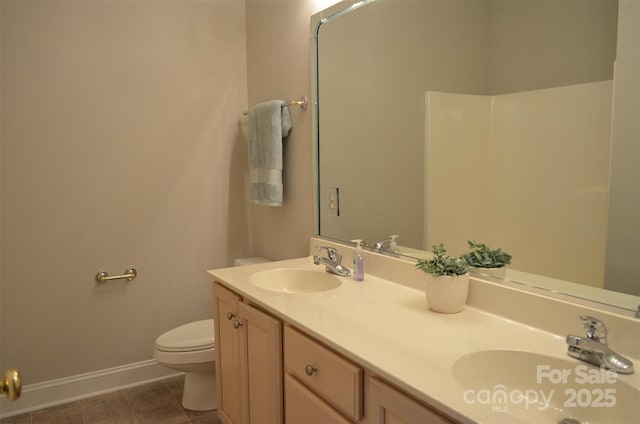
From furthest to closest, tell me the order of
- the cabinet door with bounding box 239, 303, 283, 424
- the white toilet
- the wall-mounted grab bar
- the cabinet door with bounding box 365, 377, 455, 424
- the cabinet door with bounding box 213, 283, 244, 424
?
the wall-mounted grab bar → the white toilet → the cabinet door with bounding box 213, 283, 244, 424 → the cabinet door with bounding box 239, 303, 283, 424 → the cabinet door with bounding box 365, 377, 455, 424

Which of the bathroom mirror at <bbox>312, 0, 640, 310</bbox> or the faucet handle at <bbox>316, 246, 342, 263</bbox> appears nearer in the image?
the bathroom mirror at <bbox>312, 0, 640, 310</bbox>

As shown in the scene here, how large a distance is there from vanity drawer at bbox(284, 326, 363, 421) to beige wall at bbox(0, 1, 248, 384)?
61.1 inches

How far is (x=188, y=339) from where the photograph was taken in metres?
2.31

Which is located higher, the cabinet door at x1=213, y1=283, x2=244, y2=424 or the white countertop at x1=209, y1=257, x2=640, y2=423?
the white countertop at x1=209, y1=257, x2=640, y2=423

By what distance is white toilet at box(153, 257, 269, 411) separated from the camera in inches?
87.3

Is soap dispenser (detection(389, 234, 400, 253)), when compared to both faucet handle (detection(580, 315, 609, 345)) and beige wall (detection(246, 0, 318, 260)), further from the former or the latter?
faucet handle (detection(580, 315, 609, 345))

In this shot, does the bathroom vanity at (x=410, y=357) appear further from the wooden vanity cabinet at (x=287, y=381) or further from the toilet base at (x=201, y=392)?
the toilet base at (x=201, y=392)

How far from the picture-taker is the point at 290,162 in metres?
2.47

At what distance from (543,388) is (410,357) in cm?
31

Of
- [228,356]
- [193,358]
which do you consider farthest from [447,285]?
[193,358]

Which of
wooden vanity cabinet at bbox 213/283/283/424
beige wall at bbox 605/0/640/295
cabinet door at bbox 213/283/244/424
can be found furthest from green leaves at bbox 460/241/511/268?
cabinet door at bbox 213/283/244/424

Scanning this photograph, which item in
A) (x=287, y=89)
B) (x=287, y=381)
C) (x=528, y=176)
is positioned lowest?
(x=287, y=381)

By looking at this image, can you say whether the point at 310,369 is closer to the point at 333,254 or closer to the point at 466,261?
the point at 466,261

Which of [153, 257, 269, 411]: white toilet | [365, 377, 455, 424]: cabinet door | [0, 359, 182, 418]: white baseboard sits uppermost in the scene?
[365, 377, 455, 424]: cabinet door
